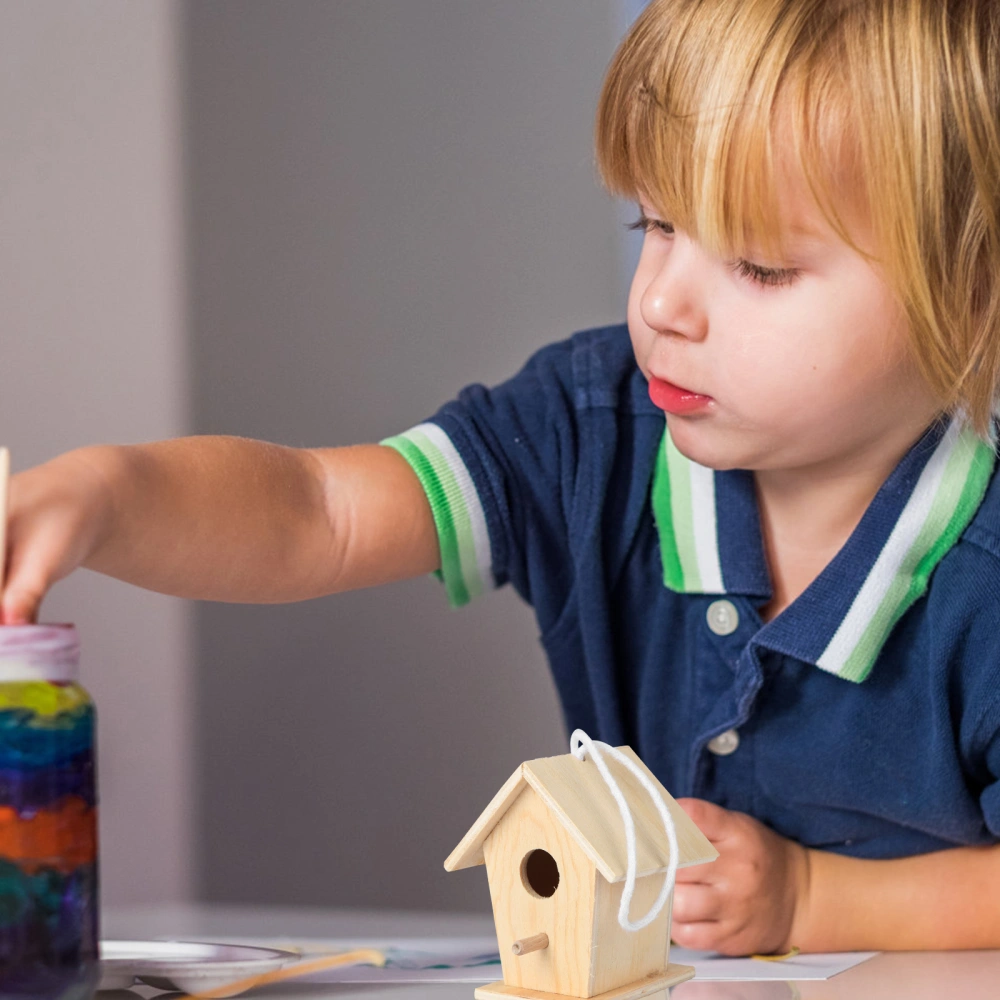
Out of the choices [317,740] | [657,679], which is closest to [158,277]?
[317,740]

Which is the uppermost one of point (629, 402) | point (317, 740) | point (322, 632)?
point (629, 402)

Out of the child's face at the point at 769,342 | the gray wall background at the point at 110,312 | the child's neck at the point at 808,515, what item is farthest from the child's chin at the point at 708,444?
the gray wall background at the point at 110,312

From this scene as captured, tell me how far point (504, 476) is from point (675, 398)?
0.15 meters

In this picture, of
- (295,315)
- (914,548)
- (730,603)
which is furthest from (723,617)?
(295,315)

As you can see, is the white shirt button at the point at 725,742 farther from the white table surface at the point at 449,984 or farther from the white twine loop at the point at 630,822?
the white twine loop at the point at 630,822

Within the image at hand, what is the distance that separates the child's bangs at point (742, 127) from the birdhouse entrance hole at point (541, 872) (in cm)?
30

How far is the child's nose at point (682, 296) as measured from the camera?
A: 2.17 ft

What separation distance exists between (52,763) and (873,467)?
0.52m

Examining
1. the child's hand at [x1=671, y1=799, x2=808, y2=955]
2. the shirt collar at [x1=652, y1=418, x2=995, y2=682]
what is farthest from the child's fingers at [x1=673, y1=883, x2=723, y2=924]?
the shirt collar at [x1=652, y1=418, x2=995, y2=682]

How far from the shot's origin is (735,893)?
2.32 ft

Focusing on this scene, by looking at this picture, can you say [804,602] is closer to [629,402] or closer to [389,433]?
[629,402]

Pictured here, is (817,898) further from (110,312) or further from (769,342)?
(110,312)

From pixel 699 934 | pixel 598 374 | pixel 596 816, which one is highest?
pixel 598 374

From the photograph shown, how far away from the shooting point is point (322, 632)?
49.4 inches
